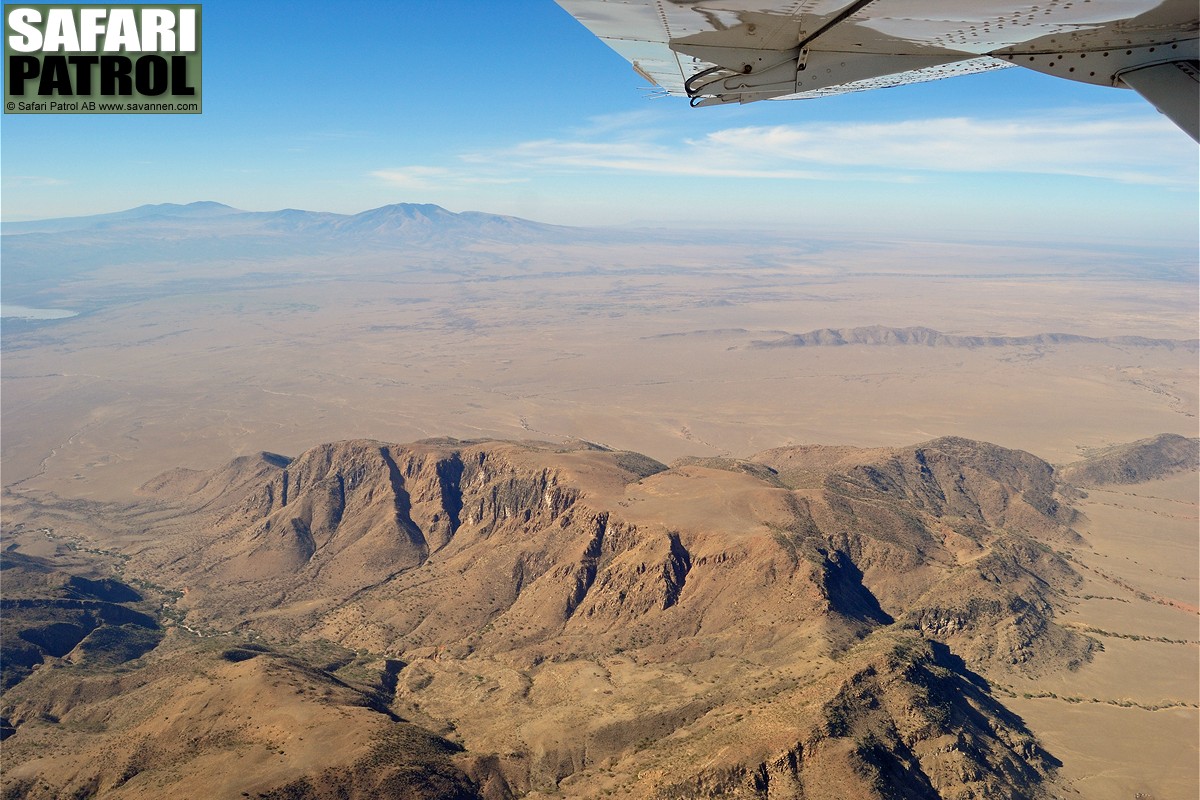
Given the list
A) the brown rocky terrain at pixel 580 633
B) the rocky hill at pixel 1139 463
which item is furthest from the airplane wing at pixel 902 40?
the rocky hill at pixel 1139 463

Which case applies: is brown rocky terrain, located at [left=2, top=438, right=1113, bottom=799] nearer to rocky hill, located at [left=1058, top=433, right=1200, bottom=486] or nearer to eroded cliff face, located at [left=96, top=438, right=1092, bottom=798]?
eroded cliff face, located at [left=96, top=438, right=1092, bottom=798]

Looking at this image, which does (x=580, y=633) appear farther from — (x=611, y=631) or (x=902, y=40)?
(x=902, y=40)

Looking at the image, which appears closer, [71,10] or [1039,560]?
[71,10]

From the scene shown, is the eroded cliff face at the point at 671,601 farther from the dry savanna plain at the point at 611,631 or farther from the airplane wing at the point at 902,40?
the airplane wing at the point at 902,40

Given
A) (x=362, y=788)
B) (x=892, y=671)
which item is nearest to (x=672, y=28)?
(x=362, y=788)

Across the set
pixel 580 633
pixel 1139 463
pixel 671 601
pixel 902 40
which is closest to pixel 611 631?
pixel 580 633

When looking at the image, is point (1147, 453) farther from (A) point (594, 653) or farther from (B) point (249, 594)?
(B) point (249, 594)

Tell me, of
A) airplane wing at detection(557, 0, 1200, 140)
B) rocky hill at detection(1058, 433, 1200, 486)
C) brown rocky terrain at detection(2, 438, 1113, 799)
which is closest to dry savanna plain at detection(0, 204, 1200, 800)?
brown rocky terrain at detection(2, 438, 1113, 799)
